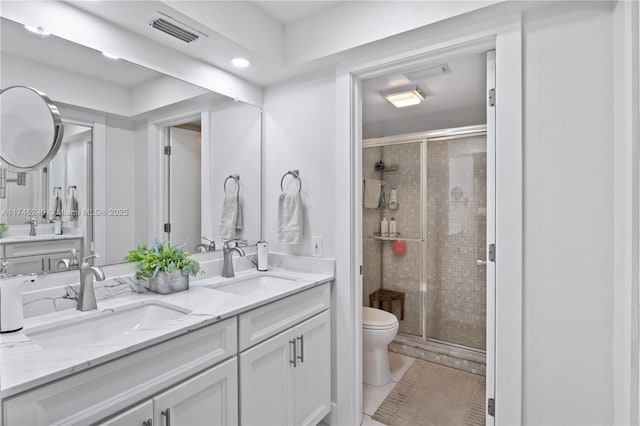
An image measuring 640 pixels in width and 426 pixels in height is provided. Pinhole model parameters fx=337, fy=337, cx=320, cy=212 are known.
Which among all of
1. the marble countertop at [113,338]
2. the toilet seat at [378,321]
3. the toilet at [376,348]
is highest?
the marble countertop at [113,338]

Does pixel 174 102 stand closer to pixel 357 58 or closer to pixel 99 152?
pixel 99 152

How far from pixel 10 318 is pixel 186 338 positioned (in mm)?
554

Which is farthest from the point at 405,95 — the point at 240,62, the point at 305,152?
the point at 240,62

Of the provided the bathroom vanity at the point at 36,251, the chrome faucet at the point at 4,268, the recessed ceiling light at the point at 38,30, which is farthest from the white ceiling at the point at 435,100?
the chrome faucet at the point at 4,268

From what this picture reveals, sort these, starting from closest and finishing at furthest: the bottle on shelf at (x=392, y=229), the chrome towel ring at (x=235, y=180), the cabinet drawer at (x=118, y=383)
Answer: the cabinet drawer at (x=118, y=383)
the chrome towel ring at (x=235, y=180)
the bottle on shelf at (x=392, y=229)

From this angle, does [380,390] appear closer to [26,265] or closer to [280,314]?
[280,314]

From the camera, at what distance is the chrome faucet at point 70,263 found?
4.67 ft

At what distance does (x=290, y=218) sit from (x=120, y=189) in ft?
3.07

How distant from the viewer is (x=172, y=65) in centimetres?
183

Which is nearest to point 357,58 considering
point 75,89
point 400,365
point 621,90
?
point 621,90

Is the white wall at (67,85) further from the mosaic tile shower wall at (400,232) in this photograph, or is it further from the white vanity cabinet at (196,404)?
the mosaic tile shower wall at (400,232)

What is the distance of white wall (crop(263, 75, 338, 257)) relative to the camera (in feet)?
6.80

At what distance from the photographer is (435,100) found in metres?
3.24

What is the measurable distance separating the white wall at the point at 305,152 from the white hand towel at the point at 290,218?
0.22 feet
